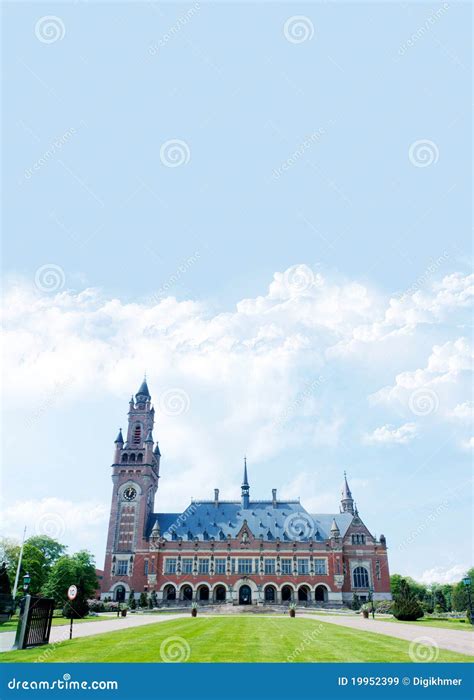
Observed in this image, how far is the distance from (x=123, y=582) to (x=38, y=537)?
19.2 m

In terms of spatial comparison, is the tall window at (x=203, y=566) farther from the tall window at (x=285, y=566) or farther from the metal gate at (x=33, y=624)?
the metal gate at (x=33, y=624)

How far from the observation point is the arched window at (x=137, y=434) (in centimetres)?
7650

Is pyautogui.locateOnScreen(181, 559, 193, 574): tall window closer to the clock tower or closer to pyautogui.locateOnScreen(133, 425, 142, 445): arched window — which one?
the clock tower

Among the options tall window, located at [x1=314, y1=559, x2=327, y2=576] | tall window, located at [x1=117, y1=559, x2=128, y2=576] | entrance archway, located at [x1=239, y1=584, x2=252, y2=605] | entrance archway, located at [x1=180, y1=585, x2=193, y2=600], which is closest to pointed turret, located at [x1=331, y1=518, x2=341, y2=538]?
tall window, located at [x1=314, y1=559, x2=327, y2=576]

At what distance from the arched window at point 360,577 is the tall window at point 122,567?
108ft

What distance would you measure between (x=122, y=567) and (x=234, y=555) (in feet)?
53.3

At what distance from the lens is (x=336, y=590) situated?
66125mm

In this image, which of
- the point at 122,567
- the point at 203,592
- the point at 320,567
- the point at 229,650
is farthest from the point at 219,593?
the point at 229,650

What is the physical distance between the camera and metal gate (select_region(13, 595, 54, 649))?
54.9 feet

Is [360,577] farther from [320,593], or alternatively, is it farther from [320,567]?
[320,593]

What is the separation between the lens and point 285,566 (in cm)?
6819

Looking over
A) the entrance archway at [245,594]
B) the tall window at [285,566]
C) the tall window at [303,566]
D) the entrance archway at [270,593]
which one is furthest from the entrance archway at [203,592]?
the tall window at [303,566]

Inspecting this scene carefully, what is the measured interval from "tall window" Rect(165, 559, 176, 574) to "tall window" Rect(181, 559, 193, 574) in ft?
4.25
